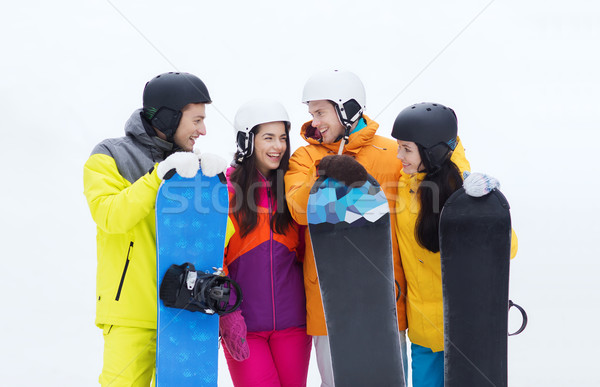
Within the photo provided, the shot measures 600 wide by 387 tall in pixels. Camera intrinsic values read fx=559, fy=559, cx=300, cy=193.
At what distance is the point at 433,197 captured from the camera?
2637mm

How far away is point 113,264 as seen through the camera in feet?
8.05

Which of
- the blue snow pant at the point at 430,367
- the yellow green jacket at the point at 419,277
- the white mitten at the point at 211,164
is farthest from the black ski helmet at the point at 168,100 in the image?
the blue snow pant at the point at 430,367

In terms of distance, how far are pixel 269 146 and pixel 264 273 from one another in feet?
2.16

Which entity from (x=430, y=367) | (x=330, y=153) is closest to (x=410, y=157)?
(x=330, y=153)

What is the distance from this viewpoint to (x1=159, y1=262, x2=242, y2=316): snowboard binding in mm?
2395

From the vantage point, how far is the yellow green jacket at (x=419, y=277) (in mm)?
2650

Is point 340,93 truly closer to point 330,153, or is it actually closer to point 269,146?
point 330,153

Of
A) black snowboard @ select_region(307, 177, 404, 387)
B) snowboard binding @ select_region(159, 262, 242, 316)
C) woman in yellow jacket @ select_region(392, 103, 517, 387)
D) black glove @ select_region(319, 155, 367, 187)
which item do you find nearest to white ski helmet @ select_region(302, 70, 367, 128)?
woman in yellow jacket @ select_region(392, 103, 517, 387)

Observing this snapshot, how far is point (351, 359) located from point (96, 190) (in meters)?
1.35

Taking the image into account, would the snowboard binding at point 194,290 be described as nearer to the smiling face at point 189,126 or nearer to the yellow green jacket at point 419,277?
the smiling face at point 189,126

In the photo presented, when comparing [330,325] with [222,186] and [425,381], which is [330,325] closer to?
[425,381]

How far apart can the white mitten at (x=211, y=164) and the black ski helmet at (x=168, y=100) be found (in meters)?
0.30

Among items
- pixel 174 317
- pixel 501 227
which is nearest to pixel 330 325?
pixel 174 317

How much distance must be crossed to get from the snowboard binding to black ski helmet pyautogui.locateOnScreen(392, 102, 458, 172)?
110 cm
